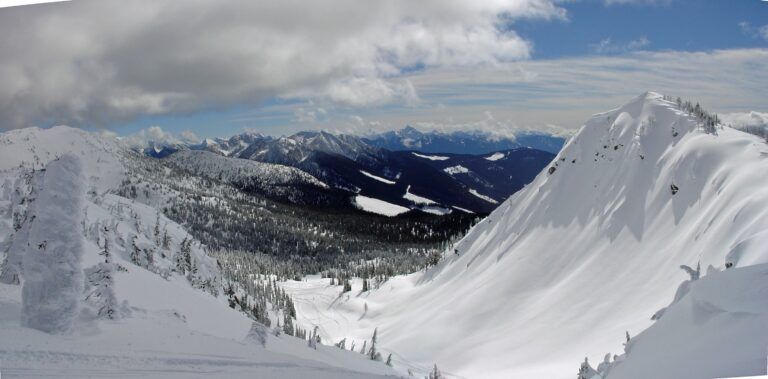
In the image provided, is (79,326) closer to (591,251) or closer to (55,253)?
(55,253)

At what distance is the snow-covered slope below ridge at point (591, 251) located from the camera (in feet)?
95.9

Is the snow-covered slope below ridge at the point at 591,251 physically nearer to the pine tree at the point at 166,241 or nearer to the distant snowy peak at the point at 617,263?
the distant snowy peak at the point at 617,263

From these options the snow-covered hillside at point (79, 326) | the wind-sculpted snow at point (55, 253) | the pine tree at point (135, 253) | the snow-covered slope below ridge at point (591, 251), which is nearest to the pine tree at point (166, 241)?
the pine tree at point (135, 253)

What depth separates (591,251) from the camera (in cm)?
4378

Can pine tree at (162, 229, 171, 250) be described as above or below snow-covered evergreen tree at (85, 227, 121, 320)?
above

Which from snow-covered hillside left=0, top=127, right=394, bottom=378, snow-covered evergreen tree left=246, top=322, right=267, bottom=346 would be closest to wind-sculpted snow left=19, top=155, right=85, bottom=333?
snow-covered hillside left=0, top=127, right=394, bottom=378

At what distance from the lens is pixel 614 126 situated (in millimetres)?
57969

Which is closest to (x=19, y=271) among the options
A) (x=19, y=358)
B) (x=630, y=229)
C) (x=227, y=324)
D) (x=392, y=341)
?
(x=19, y=358)

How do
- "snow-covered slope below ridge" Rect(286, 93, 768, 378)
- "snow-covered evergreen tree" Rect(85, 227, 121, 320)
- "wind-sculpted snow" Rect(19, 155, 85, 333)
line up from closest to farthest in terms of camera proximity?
"wind-sculpted snow" Rect(19, 155, 85, 333) < "snow-covered evergreen tree" Rect(85, 227, 121, 320) < "snow-covered slope below ridge" Rect(286, 93, 768, 378)

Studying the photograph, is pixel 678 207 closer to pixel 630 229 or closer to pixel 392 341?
pixel 630 229

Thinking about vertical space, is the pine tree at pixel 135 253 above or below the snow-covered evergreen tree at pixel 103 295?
above

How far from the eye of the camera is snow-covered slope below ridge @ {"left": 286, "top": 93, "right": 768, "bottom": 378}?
29.2 meters

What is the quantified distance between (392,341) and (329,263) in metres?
105

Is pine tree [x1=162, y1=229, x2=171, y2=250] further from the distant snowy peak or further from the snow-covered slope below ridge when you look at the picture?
the distant snowy peak
